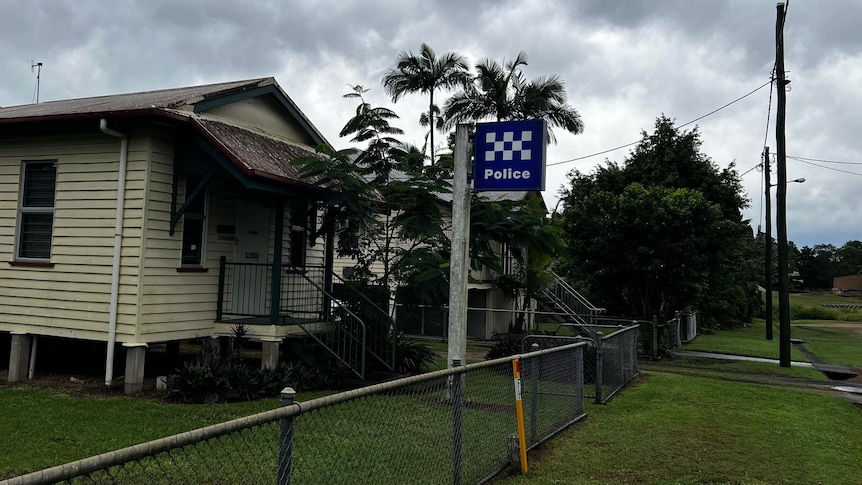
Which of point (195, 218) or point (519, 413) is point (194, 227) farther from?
point (519, 413)

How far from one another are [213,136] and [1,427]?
183 inches

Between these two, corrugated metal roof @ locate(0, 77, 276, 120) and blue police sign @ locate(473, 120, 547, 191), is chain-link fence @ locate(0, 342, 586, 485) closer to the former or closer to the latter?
blue police sign @ locate(473, 120, 547, 191)

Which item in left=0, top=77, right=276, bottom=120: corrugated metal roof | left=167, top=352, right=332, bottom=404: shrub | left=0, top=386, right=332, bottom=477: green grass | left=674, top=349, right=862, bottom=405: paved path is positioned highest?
left=0, top=77, right=276, bottom=120: corrugated metal roof

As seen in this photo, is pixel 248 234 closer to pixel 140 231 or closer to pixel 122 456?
pixel 140 231

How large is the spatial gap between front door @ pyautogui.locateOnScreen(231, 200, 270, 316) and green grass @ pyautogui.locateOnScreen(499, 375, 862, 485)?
6238 mm

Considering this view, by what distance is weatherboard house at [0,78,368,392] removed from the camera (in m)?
9.75

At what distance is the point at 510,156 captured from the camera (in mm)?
9148

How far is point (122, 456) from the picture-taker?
91.0 inches

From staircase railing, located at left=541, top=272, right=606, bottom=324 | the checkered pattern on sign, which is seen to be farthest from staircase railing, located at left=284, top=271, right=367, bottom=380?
staircase railing, located at left=541, top=272, right=606, bottom=324

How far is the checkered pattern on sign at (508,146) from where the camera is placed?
895cm

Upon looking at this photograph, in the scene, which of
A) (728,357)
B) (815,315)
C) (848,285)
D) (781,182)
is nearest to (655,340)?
(728,357)

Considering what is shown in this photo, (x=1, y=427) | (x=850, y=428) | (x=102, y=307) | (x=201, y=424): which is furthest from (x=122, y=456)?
(x=850, y=428)

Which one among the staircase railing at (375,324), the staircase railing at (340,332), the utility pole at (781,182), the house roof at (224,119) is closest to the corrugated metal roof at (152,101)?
the house roof at (224,119)

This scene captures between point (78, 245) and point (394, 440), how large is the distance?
742 cm
